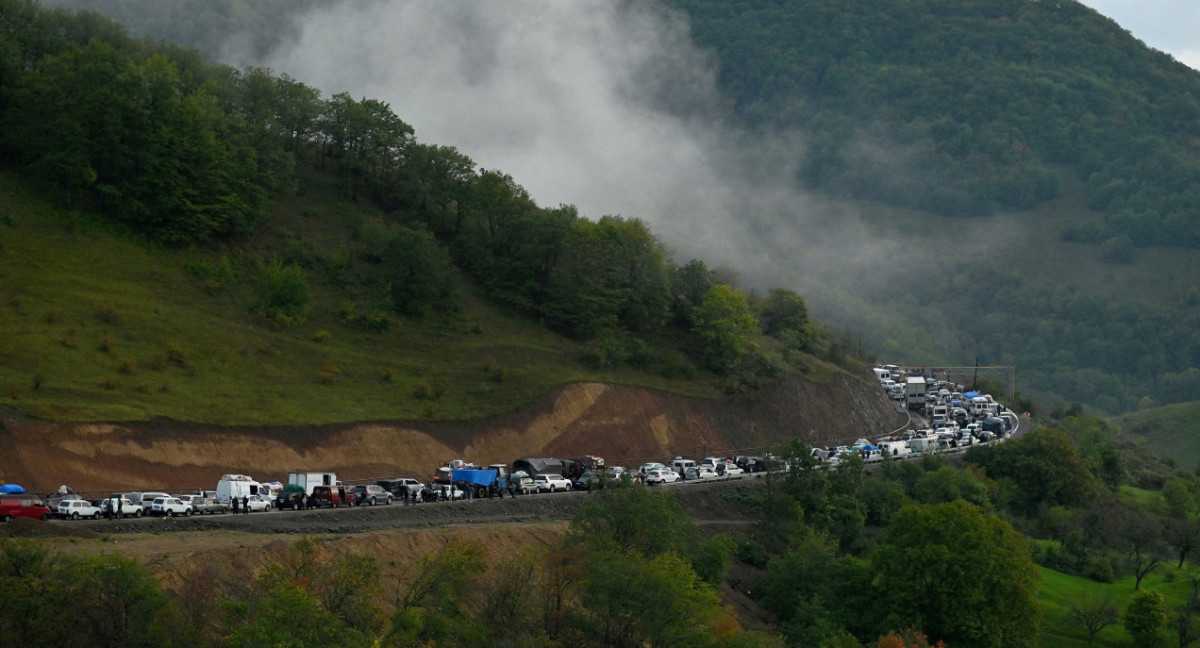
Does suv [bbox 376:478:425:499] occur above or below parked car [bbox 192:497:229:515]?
above

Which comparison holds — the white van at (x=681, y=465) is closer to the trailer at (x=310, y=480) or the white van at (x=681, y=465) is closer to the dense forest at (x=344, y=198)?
the dense forest at (x=344, y=198)

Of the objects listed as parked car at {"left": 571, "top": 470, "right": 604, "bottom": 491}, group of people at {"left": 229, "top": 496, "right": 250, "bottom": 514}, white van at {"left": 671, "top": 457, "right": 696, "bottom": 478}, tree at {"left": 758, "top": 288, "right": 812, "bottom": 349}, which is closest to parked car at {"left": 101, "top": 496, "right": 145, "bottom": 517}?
group of people at {"left": 229, "top": 496, "right": 250, "bottom": 514}

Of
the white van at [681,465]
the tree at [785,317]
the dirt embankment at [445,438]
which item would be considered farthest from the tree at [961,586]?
the tree at [785,317]

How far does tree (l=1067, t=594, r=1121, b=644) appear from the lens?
7375cm

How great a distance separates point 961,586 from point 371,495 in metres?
31.5

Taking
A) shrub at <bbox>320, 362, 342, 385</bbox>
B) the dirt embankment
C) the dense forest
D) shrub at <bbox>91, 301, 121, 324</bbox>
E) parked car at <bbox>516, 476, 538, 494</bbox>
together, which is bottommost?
parked car at <bbox>516, 476, 538, 494</bbox>

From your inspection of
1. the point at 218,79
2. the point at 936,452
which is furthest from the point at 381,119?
the point at 936,452

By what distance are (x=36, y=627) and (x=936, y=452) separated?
85.4 m

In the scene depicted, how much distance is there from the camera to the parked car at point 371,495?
64875 millimetres

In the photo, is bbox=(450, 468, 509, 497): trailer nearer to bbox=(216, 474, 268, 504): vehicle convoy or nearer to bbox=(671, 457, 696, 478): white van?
bbox=(216, 474, 268, 504): vehicle convoy

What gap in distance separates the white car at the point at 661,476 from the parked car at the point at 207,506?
29.9 m

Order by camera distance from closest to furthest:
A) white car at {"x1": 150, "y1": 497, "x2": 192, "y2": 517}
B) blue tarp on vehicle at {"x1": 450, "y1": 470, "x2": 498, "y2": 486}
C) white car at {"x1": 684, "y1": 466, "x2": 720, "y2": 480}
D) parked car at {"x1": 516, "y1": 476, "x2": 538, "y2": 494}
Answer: white car at {"x1": 150, "y1": 497, "x2": 192, "y2": 517}, blue tarp on vehicle at {"x1": 450, "y1": 470, "x2": 498, "y2": 486}, parked car at {"x1": 516, "y1": 476, "x2": 538, "y2": 494}, white car at {"x1": 684, "y1": 466, "x2": 720, "y2": 480}

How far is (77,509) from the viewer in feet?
177

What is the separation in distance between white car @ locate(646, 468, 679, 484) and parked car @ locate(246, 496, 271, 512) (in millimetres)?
27664
